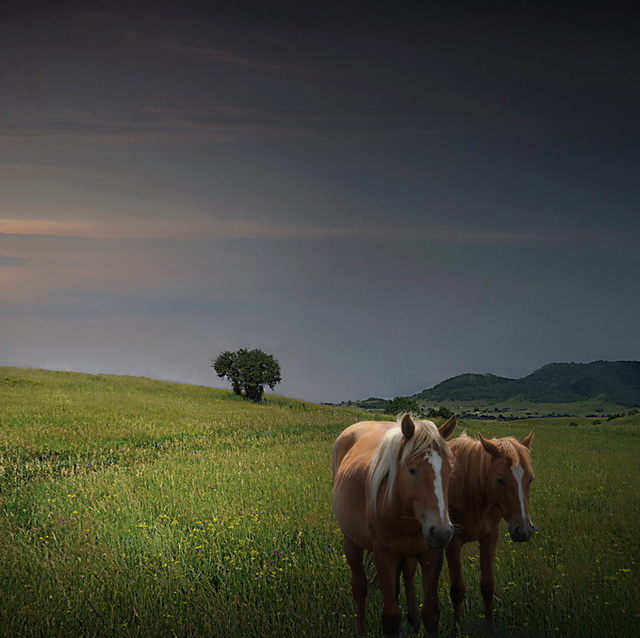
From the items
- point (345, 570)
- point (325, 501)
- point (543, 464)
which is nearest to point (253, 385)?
point (543, 464)

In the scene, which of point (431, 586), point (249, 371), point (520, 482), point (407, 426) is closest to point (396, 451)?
point (407, 426)

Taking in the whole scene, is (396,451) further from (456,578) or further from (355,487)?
(456,578)

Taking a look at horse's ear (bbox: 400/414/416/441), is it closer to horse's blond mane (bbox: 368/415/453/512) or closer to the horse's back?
horse's blond mane (bbox: 368/415/453/512)

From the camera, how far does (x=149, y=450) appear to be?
20.8 meters

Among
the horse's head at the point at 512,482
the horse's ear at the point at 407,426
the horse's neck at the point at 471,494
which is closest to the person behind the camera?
the horse's ear at the point at 407,426

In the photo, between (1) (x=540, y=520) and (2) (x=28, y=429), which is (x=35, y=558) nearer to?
(1) (x=540, y=520)

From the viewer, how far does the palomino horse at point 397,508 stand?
4.67m

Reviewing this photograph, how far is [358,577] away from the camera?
6.14 metres

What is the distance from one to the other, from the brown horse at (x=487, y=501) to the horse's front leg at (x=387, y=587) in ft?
3.74

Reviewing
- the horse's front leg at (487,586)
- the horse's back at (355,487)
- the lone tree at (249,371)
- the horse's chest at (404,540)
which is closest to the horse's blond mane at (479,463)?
the horse's front leg at (487,586)

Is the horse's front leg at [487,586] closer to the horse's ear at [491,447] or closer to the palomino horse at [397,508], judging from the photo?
the palomino horse at [397,508]

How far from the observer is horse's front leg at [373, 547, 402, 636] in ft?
17.1

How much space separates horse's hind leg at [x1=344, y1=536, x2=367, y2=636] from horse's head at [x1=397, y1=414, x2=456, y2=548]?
156cm

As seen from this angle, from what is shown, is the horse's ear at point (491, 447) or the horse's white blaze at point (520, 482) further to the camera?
the horse's ear at point (491, 447)
